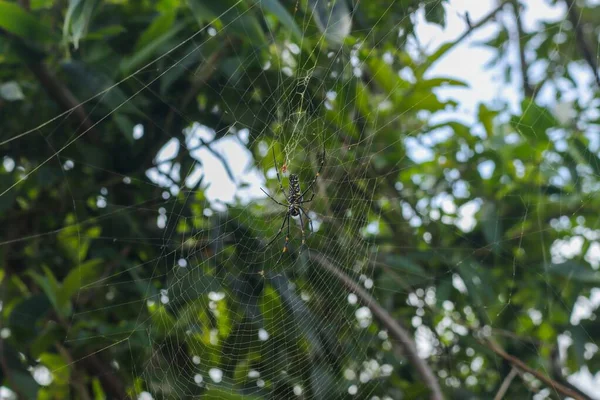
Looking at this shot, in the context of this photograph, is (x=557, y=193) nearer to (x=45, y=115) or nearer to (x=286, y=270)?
(x=286, y=270)

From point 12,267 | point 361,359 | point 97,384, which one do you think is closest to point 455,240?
point 361,359

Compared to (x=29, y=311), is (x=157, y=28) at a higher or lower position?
higher


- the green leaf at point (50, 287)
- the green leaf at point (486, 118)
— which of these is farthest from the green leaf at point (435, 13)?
the green leaf at point (50, 287)

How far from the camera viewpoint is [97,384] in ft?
7.31

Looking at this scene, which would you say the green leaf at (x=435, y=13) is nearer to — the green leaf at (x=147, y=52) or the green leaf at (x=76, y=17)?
the green leaf at (x=147, y=52)

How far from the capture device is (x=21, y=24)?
67.7 inches

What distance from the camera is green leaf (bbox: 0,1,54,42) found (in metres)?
1.69

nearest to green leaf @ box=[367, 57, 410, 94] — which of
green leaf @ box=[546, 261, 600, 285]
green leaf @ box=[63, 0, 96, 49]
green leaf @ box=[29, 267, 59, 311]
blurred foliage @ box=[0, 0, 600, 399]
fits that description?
blurred foliage @ box=[0, 0, 600, 399]

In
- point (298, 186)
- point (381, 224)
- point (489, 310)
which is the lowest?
point (489, 310)

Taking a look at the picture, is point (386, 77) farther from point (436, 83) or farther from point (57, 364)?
point (57, 364)

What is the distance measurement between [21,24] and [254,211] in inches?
36.9

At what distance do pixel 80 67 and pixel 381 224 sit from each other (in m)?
1.23

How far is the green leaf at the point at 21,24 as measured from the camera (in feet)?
5.53

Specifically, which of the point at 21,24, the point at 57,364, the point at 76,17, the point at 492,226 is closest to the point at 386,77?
the point at 492,226
